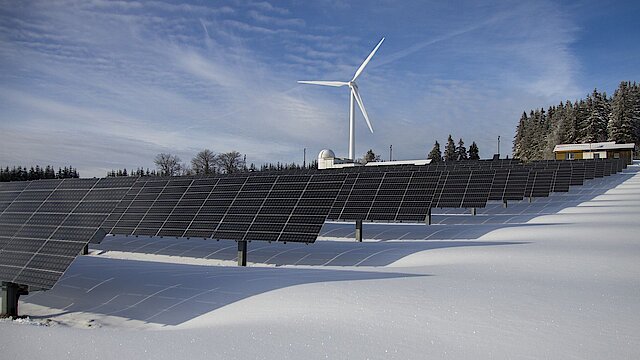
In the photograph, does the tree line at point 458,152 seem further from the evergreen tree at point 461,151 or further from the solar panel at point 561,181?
the solar panel at point 561,181

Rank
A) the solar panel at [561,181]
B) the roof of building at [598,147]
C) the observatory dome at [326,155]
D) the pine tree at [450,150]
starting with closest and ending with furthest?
the solar panel at [561,181] < the observatory dome at [326,155] < the roof of building at [598,147] < the pine tree at [450,150]

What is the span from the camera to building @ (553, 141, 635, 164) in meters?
93.6

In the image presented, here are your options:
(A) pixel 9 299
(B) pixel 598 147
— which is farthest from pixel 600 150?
(A) pixel 9 299

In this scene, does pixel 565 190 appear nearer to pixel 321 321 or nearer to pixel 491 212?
pixel 491 212

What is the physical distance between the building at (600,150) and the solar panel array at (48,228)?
103m

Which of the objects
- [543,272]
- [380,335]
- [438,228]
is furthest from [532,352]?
[438,228]

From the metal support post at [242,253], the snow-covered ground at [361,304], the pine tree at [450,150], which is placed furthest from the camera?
the pine tree at [450,150]

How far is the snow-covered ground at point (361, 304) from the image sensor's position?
708 cm

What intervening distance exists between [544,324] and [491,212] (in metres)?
25.2

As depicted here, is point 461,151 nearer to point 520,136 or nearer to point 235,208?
point 520,136

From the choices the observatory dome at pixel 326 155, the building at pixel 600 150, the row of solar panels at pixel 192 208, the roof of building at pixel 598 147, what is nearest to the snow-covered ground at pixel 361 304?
the row of solar panels at pixel 192 208

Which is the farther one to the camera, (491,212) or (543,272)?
(491,212)

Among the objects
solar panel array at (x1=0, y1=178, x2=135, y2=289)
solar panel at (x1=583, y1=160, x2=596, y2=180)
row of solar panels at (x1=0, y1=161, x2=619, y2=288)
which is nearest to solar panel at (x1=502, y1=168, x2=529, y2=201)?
row of solar panels at (x1=0, y1=161, x2=619, y2=288)

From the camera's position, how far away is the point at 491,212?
31609 mm
